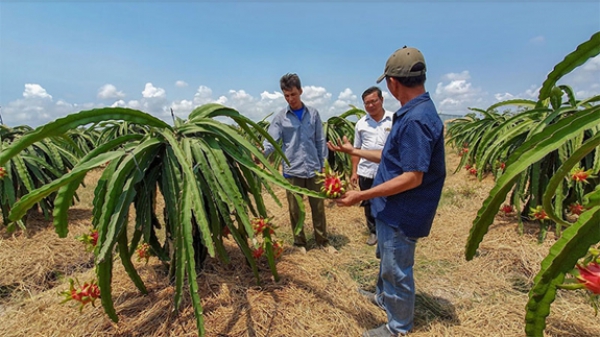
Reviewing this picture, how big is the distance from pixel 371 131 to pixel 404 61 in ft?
5.55

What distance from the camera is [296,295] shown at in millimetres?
2162

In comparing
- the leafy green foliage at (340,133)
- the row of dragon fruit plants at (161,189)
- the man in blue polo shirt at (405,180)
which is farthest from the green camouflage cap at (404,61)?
the leafy green foliage at (340,133)

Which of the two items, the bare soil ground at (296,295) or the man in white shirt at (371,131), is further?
the man in white shirt at (371,131)

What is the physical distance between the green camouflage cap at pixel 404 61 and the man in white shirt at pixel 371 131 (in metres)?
1.52

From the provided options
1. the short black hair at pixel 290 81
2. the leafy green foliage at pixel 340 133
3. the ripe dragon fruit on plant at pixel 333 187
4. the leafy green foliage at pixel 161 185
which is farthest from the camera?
the leafy green foliage at pixel 340 133

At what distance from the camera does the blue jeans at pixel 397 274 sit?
6.07ft

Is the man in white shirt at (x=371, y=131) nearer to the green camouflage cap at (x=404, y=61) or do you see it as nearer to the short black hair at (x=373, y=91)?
the short black hair at (x=373, y=91)

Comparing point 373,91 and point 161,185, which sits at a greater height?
point 373,91

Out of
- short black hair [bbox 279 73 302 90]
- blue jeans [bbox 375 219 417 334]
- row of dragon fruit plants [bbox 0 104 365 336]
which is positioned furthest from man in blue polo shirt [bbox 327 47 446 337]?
short black hair [bbox 279 73 302 90]

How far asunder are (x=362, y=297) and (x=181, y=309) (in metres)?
1.25

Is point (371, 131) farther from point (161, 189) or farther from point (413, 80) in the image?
point (161, 189)

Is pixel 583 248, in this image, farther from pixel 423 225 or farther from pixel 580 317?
pixel 580 317

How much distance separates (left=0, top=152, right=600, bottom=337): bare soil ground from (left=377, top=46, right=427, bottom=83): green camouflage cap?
1497 millimetres

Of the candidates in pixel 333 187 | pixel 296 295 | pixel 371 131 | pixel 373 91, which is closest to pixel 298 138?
pixel 371 131
